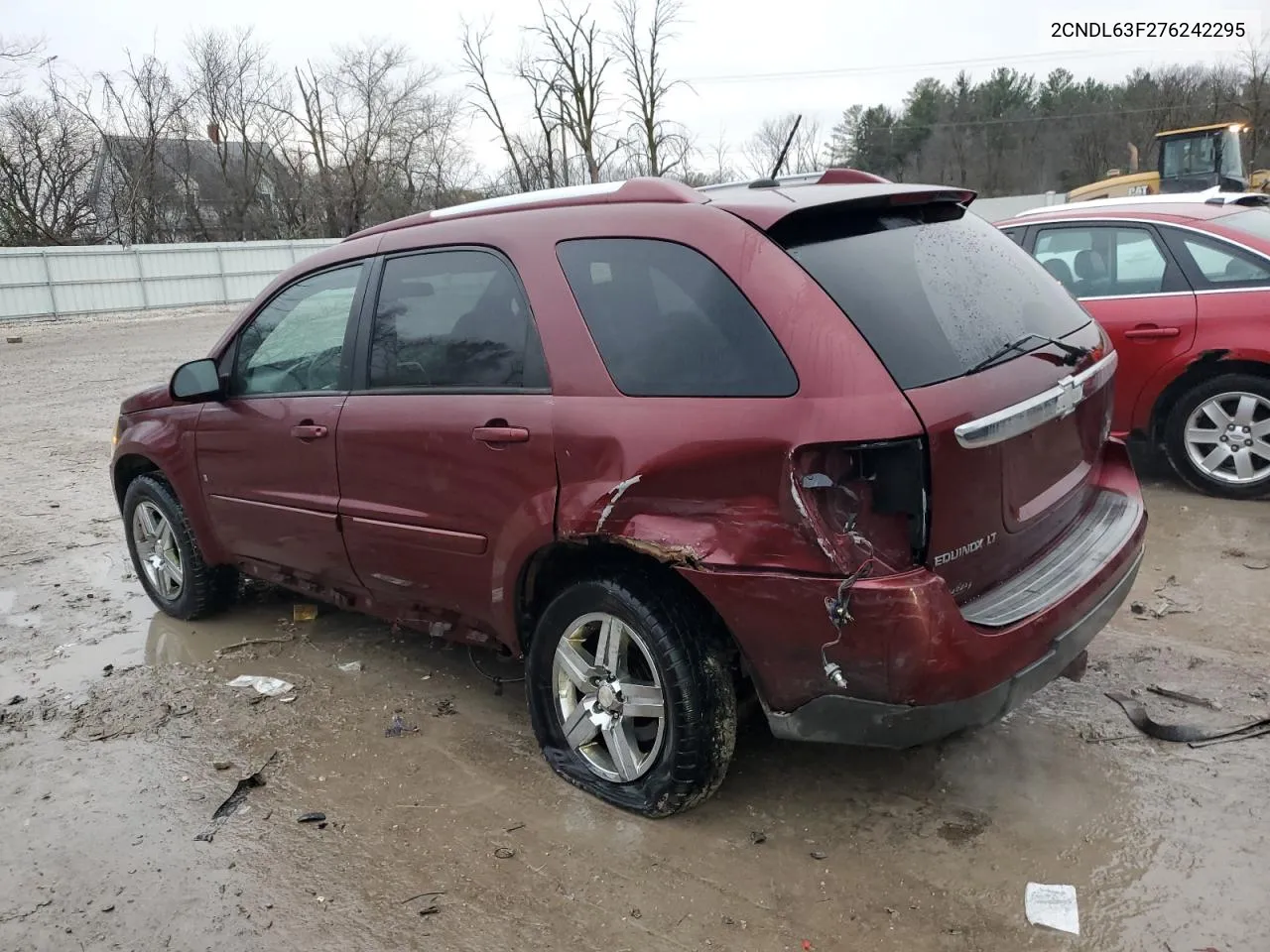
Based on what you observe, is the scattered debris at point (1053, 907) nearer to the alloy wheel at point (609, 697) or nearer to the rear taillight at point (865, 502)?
the rear taillight at point (865, 502)

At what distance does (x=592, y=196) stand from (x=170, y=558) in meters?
3.15

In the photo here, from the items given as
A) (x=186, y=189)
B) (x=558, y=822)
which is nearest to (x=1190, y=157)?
(x=558, y=822)

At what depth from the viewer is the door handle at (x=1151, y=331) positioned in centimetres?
567

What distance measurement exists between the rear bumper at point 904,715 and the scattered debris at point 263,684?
2363 millimetres

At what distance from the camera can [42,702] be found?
417 centimetres

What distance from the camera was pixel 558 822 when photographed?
304 centimetres

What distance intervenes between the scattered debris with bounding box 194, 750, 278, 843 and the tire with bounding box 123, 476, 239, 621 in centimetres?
154

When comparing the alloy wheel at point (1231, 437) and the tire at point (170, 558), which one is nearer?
the tire at point (170, 558)

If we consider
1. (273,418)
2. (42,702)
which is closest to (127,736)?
(42,702)

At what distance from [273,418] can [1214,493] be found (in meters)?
5.16

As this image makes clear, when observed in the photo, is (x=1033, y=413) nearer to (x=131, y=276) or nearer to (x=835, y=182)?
(x=835, y=182)

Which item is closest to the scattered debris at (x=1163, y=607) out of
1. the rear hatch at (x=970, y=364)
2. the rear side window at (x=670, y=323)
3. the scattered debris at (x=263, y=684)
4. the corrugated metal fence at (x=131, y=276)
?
the rear hatch at (x=970, y=364)

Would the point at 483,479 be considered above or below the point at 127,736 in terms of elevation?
above

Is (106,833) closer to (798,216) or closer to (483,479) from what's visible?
(483,479)
